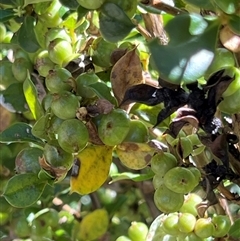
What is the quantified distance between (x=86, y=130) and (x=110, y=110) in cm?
3

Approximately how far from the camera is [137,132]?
71 cm

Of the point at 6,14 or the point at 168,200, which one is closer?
the point at 168,200

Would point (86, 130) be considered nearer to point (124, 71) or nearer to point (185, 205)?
point (124, 71)

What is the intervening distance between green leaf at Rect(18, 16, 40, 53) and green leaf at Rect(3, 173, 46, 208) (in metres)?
0.19

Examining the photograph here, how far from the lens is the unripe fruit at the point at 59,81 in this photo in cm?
73

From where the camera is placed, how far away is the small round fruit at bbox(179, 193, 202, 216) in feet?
2.69

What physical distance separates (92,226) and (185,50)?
2.74 feet

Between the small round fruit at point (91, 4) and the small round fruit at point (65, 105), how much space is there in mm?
111

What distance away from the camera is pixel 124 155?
2.38ft

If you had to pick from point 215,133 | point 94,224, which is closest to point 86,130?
point 215,133

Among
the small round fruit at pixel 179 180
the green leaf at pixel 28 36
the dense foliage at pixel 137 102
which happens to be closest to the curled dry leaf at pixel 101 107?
the dense foliage at pixel 137 102

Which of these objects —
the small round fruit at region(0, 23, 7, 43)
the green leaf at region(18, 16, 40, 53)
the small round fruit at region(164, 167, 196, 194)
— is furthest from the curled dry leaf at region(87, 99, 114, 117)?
the small round fruit at region(0, 23, 7, 43)

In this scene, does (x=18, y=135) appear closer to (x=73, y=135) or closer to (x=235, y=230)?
(x=73, y=135)

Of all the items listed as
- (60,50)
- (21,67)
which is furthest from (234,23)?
(21,67)
